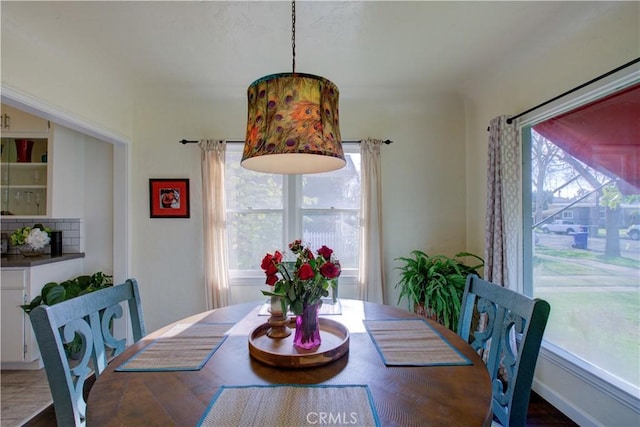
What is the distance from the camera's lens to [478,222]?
112 inches

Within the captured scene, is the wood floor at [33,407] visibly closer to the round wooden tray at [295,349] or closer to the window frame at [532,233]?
the window frame at [532,233]

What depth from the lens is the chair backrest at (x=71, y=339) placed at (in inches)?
38.3

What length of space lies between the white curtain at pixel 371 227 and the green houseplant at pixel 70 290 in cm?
233

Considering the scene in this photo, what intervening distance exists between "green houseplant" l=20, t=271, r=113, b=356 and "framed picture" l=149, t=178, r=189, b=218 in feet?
2.55

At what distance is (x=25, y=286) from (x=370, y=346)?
2.90 meters

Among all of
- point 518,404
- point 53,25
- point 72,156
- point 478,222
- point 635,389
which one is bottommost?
point 635,389

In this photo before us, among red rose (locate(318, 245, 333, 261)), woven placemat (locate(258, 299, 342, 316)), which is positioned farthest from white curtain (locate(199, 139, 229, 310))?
red rose (locate(318, 245, 333, 261))

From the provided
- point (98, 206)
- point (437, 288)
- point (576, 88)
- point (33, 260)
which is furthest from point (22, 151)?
point (576, 88)

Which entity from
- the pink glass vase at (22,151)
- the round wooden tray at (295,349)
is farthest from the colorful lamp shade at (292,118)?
the pink glass vase at (22,151)

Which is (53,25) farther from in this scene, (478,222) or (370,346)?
(478,222)

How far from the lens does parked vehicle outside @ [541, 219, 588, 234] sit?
189 cm

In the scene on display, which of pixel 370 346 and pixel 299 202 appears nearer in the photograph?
pixel 370 346

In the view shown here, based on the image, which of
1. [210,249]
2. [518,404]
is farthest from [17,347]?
[518,404]

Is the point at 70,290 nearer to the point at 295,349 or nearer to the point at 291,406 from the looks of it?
the point at 295,349
